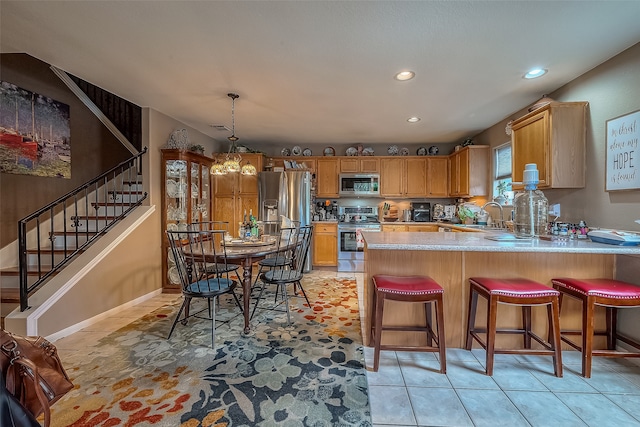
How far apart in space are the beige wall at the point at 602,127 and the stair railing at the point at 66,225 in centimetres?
487

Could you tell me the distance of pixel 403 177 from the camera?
5578 millimetres

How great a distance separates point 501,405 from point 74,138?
5.25m

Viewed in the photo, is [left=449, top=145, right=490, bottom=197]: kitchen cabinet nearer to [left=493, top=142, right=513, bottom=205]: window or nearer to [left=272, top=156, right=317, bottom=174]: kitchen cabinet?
[left=493, top=142, right=513, bottom=205]: window

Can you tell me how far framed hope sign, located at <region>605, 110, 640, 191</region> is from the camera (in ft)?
7.04

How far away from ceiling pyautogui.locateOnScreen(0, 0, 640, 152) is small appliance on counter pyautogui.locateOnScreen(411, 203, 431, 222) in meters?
Answer: 2.52

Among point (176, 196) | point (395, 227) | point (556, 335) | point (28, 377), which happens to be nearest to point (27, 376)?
point (28, 377)

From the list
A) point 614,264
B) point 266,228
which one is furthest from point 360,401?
point 266,228


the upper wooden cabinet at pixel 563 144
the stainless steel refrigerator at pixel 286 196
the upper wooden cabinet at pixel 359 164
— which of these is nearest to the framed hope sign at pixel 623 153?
the upper wooden cabinet at pixel 563 144

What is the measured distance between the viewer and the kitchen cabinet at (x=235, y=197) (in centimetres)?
515

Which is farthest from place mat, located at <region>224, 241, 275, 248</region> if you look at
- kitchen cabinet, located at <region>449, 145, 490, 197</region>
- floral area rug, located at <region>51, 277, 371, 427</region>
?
kitchen cabinet, located at <region>449, 145, 490, 197</region>

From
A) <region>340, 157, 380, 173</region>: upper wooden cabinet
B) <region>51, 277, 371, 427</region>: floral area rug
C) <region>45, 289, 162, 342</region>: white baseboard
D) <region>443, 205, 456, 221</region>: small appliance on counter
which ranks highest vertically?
<region>340, 157, 380, 173</region>: upper wooden cabinet

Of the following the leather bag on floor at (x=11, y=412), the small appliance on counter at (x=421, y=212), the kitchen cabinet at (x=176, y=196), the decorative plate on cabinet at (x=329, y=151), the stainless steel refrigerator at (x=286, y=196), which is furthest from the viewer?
the decorative plate on cabinet at (x=329, y=151)

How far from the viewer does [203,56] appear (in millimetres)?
2324

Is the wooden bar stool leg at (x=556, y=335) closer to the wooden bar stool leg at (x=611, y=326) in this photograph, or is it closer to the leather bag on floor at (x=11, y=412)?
the wooden bar stool leg at (x=611, y=326)
